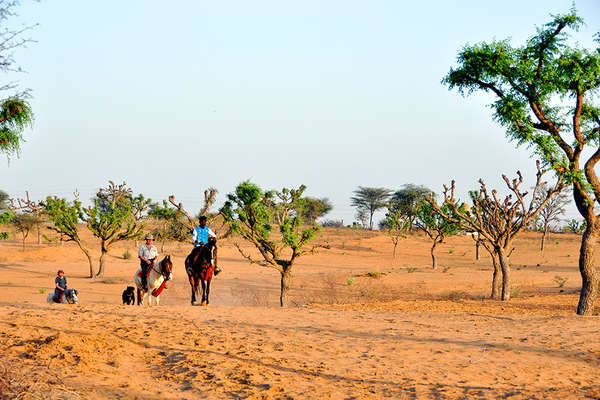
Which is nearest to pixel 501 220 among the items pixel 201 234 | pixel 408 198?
pixel 201 234

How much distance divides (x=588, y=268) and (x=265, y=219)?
12.8m

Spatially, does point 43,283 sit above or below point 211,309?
below

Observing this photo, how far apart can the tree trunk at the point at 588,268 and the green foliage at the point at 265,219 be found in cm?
1035

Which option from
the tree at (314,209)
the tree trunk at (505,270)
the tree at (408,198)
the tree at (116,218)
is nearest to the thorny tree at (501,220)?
the tree trunk at (505,270)

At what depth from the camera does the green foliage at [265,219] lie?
2256 cm

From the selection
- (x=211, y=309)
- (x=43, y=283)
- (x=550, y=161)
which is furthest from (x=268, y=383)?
(x=43, y=283)

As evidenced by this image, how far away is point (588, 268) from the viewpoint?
16.6 m

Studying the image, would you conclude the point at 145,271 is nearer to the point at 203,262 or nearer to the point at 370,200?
the point at 203,262

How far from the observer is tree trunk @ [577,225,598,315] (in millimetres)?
16391

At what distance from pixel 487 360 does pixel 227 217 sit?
51.6ft

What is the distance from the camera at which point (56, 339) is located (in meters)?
9.84

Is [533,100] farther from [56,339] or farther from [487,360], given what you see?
[56,339]

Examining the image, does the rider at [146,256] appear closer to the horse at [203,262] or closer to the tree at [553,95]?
the horse at [203,262]

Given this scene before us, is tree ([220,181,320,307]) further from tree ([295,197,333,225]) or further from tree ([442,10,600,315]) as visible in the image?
tree ([295,197,333,225])
